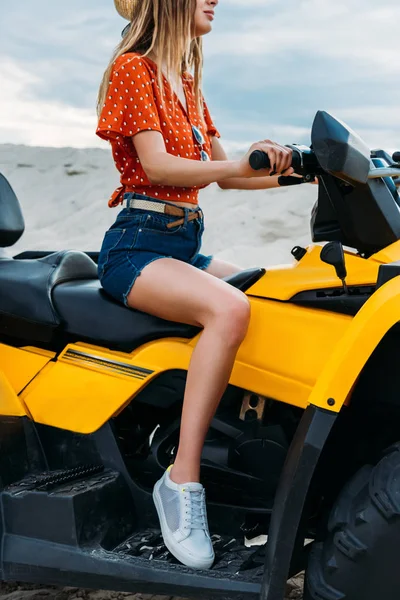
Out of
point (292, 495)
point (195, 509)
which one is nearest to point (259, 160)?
point (292, 495)

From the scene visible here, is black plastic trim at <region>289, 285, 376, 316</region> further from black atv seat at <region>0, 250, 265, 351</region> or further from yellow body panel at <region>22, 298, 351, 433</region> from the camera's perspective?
black atv seat at <region>0, 250, 265, 351</region>

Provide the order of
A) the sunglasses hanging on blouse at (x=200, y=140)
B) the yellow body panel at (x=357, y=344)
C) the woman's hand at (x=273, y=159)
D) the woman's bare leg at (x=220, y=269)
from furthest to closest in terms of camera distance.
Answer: the woman's bare leg at (x=220, y=269) < the sunglasses hanging on blouse at (x=200, y=140) < the woman's hand at (x=273, y=159) < the yellow body panel at (x=357, y=344)

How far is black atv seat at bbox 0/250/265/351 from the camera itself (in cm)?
246

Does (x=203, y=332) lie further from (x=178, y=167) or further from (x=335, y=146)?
(x=335, y=146)

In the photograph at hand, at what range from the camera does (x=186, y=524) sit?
2.30 metres

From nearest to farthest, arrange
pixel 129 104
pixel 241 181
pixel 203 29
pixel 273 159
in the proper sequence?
pixel 273 159, pixel 129 104, pixel 203 29, pixel 241 181

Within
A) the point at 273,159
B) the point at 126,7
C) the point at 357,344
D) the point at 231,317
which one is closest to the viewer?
the point at 357,344

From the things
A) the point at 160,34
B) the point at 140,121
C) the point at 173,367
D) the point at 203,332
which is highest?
the point at 160,34

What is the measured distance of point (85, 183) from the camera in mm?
21734

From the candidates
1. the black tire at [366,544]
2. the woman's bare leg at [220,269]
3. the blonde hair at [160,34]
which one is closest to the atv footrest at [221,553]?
the black tire at [366,544]

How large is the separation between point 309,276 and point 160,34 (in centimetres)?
90

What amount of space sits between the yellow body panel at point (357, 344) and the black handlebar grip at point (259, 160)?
428mm

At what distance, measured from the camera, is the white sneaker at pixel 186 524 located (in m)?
2.27

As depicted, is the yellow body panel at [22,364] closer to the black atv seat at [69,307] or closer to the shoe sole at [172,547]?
the black atv seat at [69,307]
